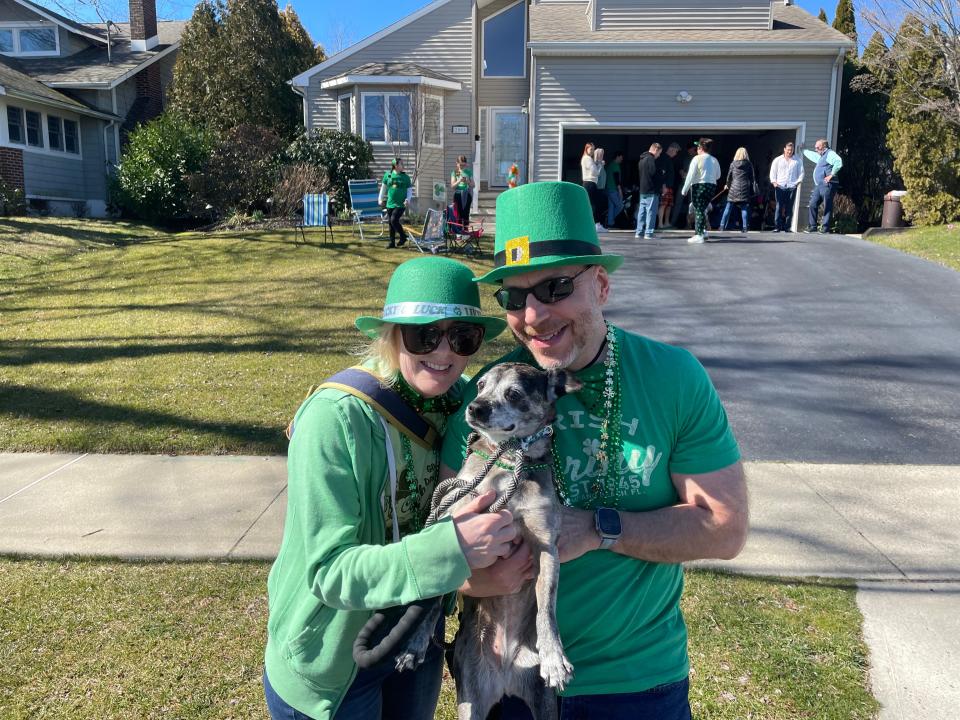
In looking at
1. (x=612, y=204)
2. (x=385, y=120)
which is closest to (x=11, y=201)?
(x=385, y=120)

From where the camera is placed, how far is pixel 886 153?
70.7ft

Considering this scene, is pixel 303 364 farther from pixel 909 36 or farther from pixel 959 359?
pixel 909 36

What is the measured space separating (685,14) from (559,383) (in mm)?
20882

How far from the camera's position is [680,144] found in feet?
72.3

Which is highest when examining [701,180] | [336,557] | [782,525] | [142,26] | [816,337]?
[142,26]

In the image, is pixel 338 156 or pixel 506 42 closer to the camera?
pixel 338 156

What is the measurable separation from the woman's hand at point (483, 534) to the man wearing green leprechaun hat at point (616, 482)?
0.16 m

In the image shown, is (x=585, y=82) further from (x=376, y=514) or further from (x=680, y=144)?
(x=376, y=514)

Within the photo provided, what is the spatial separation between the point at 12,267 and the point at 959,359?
52.0ft

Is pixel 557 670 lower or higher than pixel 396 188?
lower

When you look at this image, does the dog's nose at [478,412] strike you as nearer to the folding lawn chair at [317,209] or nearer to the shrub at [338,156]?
the folding lawn chair at [317,209]

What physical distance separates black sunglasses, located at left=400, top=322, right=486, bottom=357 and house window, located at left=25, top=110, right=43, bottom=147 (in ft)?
91.1

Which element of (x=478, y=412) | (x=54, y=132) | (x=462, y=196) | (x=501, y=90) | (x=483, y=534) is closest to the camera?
(x=483, y=534)

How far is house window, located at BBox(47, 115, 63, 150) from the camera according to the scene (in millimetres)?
25469
